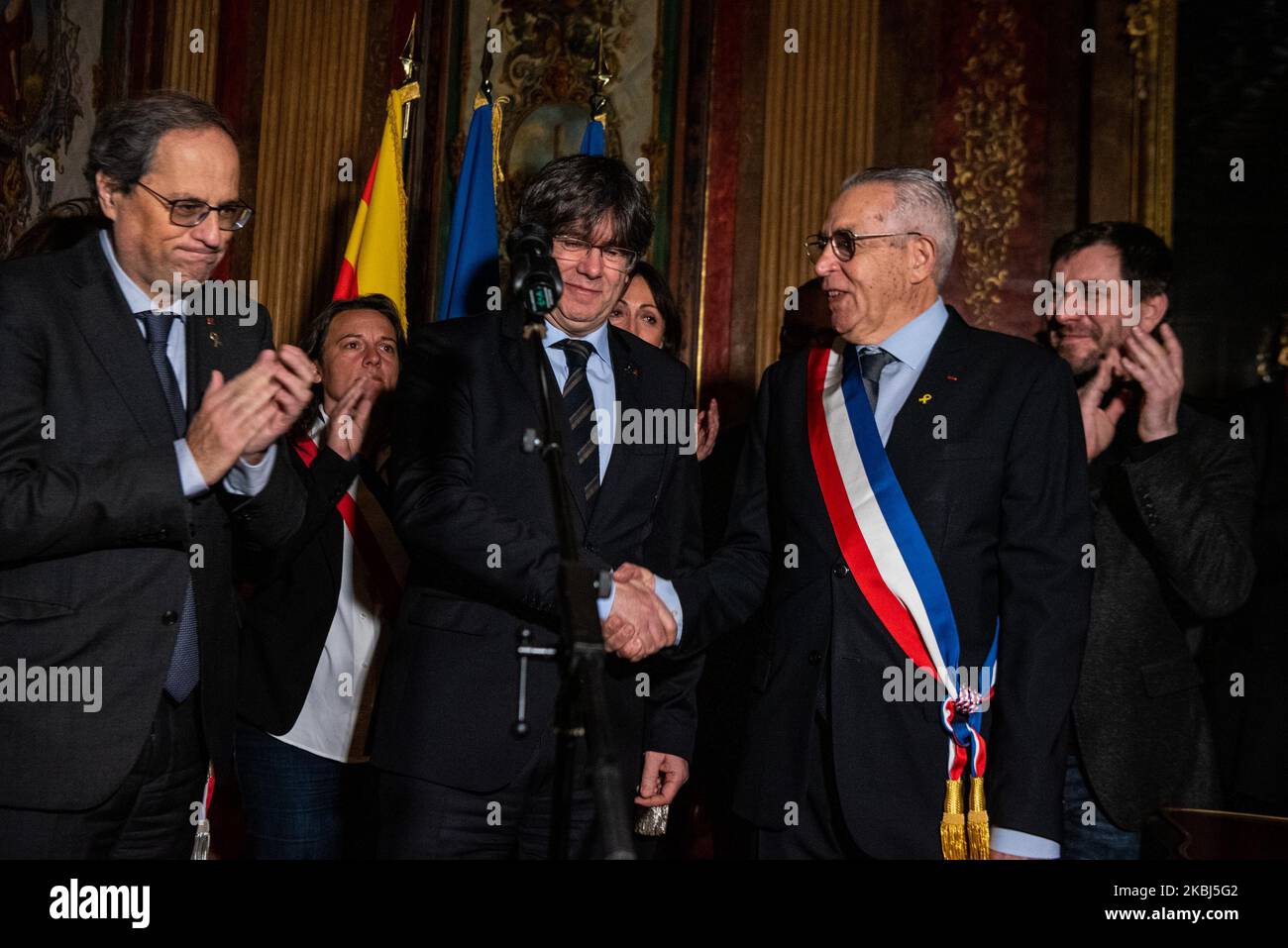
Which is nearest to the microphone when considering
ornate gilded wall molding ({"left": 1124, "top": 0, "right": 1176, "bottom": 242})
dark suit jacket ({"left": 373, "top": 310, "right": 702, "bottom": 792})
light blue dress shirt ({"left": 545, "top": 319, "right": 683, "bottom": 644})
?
dark suit jacket ({"left": 373, "top": 310, "right": 702, "bottom": 792})

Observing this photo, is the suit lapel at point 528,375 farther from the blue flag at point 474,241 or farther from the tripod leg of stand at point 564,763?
the blue flag at point 474,241

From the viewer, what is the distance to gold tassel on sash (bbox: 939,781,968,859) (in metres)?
2.21

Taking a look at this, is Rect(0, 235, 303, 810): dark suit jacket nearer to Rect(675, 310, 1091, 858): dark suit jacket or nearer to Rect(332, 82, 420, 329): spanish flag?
Rect(675, 310, 1091, 858): dark suit jacket

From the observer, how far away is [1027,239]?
4.66 m

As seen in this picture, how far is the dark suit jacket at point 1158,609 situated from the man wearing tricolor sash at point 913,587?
1.25 feet

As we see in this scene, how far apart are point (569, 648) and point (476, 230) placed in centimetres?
282

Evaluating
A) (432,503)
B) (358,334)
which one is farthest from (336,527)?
(432,503)

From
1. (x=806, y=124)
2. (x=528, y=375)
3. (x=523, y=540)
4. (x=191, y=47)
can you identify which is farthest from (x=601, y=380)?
(x=191, y=47)

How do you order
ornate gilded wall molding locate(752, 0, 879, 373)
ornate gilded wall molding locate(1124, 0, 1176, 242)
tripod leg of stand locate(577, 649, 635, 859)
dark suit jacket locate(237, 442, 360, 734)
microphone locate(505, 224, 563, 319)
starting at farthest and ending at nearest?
ornate gilded wall molding locate(752, 0, 879, 373)
ornate gilded wall molding locate(1124, 0, 1176, 242)
dark suit jacket locate(237, 442, 360, 734)
microphone locate(505, 224, 563, 319)
tripod leg of stand locate(577, 649, 635, 859)

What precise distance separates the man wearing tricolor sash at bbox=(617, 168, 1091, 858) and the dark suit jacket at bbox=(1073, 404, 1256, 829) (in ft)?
1.25

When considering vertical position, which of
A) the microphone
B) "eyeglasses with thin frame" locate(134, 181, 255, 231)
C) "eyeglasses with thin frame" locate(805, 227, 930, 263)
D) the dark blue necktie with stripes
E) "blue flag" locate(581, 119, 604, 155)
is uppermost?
"blue flag" locate(581, 119, 604, 155)

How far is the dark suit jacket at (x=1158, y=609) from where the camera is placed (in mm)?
2629

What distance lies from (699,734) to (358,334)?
4.82 ft
